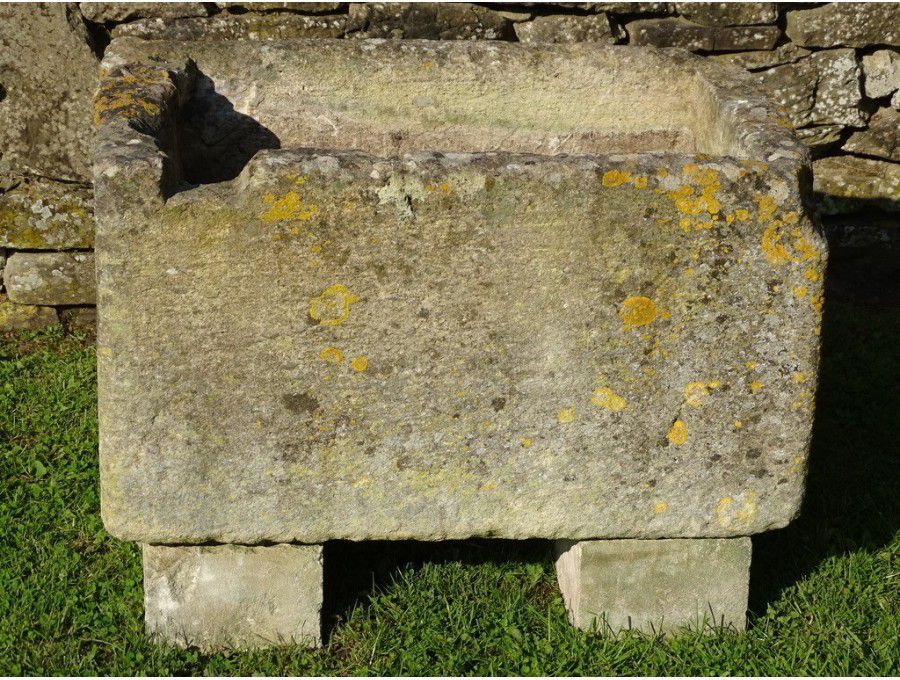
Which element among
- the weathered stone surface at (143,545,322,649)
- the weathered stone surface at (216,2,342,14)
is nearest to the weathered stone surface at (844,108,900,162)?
the weathered stone surface at (216,2,342,14)

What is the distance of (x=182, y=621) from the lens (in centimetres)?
279

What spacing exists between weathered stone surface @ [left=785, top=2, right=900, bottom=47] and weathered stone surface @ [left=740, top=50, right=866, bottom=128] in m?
0.06

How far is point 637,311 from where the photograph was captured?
8.15 feet

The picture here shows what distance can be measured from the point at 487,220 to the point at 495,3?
2.06 metres

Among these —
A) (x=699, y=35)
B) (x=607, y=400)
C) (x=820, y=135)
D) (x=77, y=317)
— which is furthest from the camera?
(x=820, y=135)

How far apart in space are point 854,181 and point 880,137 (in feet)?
0.71

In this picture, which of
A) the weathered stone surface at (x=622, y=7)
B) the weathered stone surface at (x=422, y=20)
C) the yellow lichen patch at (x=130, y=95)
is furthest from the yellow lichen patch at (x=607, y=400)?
the weathered stone surface at (x=622, y=7)

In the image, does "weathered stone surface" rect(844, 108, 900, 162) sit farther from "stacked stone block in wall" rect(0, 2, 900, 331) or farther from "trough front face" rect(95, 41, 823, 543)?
"trough front face" rect(95, 41, 823, 543)

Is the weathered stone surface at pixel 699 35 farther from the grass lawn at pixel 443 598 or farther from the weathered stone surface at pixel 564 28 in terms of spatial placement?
the grass lawn at pixel 443 598

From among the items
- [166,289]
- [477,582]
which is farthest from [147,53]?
[477,582]

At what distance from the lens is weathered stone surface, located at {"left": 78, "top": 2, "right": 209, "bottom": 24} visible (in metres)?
4.02

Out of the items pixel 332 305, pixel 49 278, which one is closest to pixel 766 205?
pixel 332 305

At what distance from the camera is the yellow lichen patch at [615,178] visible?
2.39 m

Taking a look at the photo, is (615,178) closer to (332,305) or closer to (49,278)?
(332,305)
